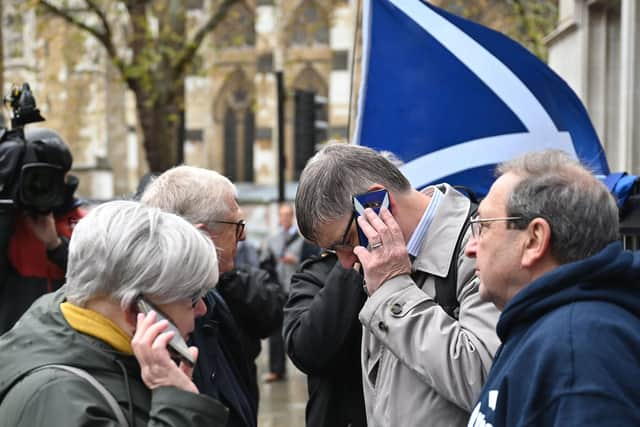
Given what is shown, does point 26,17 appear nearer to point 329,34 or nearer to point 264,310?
point 329,34

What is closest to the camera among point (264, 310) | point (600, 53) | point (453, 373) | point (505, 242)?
point (505, 242)

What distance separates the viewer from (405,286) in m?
2.66

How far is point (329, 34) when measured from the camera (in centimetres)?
2964

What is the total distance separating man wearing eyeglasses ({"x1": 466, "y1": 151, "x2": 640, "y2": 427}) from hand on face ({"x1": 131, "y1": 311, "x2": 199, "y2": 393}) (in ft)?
2.22

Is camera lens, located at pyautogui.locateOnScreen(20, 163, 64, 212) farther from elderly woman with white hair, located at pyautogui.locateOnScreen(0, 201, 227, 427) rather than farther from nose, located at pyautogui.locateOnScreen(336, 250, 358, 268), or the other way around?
elderly woman with white hair, located at pyautogui.locateOnScreen(0, 201, 227, 427)

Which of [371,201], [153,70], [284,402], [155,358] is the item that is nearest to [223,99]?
[153,70]

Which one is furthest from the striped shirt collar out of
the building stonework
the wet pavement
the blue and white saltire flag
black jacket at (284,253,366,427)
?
the building stonework

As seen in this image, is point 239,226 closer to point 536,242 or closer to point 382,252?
point 382,252

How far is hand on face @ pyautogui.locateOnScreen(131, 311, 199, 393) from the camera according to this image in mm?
2191

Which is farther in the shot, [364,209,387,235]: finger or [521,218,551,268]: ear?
[364,209,387,235]: finger

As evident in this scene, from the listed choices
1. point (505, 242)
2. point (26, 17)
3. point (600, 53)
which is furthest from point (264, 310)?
point (26, 17)

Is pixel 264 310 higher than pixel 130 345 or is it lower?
lower

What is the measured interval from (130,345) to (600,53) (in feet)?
15.9

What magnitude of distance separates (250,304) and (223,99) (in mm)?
28036
